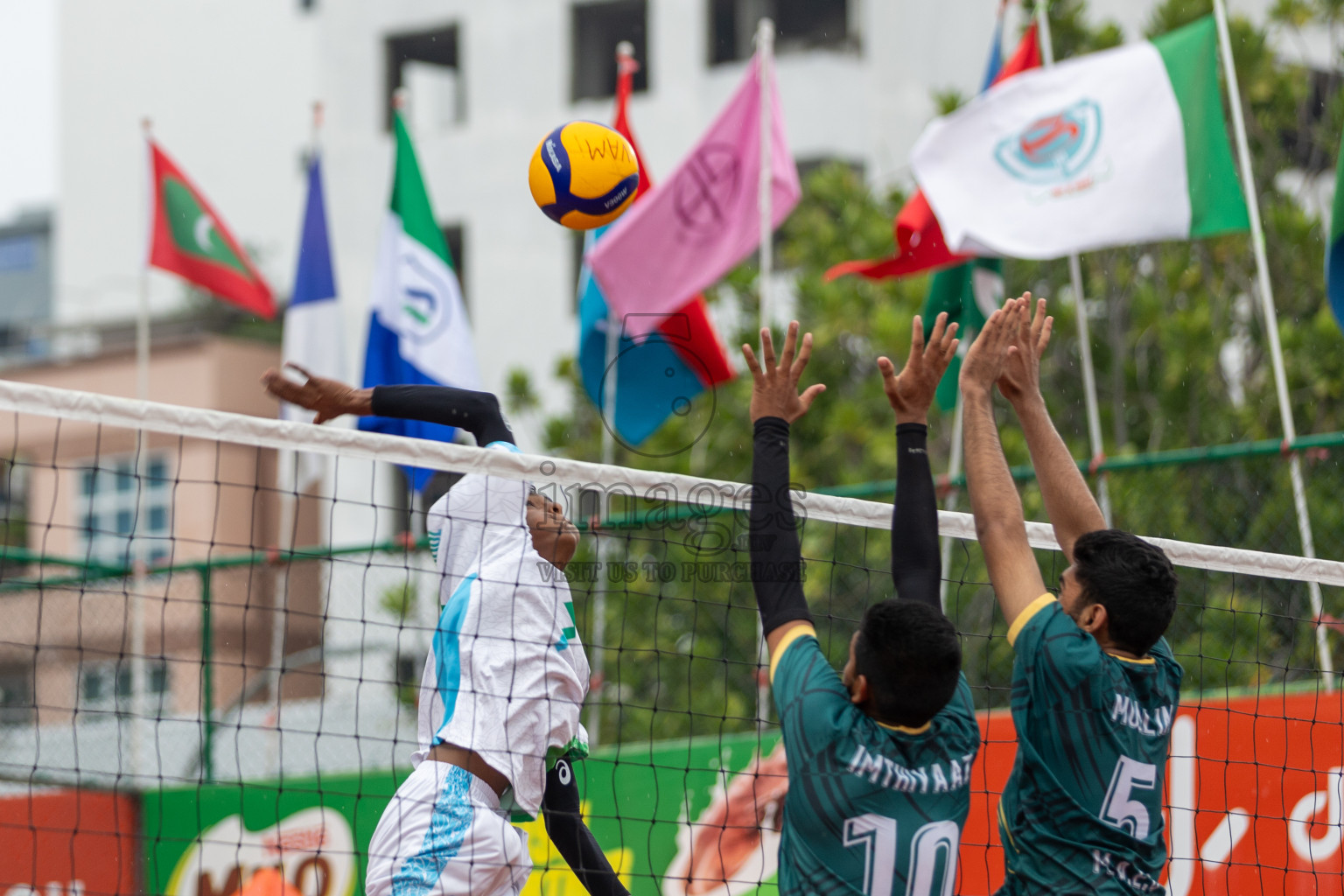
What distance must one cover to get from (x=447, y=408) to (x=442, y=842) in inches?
49.8

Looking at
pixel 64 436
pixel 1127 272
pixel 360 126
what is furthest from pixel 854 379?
pixel 64 436

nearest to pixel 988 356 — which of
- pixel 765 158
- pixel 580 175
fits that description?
pixel 580 175

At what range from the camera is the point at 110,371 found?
28844mm

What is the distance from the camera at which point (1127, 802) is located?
3.61 metres

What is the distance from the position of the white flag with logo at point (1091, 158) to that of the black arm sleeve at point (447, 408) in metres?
5.03

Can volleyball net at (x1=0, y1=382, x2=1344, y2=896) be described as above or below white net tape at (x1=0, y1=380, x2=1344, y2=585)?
below

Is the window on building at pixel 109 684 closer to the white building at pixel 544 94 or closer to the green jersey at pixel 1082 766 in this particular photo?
the white building at pixel 544 94

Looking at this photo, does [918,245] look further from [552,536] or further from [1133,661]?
[1133,661]

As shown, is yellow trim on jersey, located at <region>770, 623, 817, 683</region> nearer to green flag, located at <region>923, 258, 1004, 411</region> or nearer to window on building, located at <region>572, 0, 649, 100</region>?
green flag, located at <region>923, 258, 1004, 411</region>

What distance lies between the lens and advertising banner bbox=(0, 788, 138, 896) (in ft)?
28.2

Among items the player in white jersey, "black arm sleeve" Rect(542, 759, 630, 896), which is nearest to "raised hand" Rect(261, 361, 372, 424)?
the player in white jersey

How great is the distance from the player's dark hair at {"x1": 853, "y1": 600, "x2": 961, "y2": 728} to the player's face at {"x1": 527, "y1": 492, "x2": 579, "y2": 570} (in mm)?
1304

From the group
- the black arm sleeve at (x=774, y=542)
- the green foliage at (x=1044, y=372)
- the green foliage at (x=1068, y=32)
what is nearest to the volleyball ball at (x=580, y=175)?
the black arm sleeve at (x=774, y=542)

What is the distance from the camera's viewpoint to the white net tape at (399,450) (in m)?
4.66
